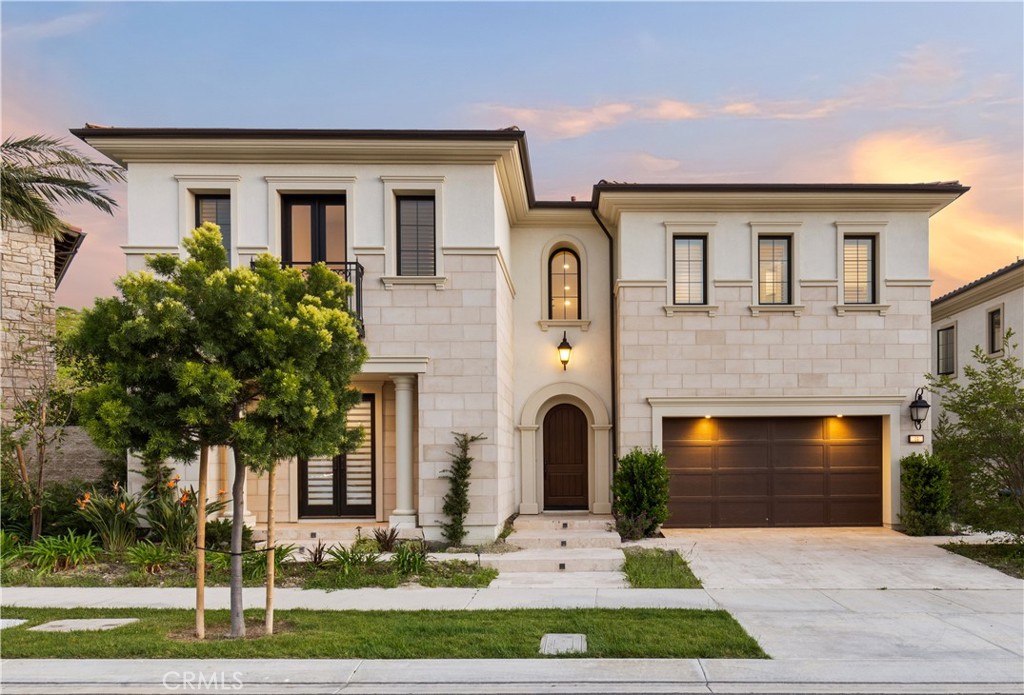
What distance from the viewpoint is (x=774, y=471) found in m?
14.5

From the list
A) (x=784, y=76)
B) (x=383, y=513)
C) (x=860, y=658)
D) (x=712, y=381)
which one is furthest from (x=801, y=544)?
(x=784, y=76)

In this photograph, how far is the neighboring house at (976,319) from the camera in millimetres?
17578

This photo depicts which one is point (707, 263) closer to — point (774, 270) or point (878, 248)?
point (774, 270)

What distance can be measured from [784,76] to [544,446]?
32.1 ft

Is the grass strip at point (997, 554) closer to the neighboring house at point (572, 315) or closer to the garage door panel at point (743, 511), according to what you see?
the neighboring house at point (572, 315)

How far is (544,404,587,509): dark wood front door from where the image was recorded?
15211 mm

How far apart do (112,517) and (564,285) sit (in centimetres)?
959

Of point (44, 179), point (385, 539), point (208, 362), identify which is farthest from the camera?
point (44, 179)

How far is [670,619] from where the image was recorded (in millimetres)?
7480

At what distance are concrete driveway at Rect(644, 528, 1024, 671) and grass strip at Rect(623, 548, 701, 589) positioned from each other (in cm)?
26

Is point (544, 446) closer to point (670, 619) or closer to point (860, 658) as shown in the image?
point (670, 619)

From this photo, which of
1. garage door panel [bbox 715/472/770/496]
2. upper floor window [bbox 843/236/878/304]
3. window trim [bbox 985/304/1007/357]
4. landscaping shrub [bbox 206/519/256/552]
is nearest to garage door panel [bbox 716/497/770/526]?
garage door panel [bbox 715/472/770/496]

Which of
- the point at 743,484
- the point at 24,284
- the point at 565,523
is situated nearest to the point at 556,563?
the point at 565,523

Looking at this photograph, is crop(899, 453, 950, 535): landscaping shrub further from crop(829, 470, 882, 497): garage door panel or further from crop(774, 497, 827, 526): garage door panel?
Answer: crop(774, 497, 827, 526): garage door panel
